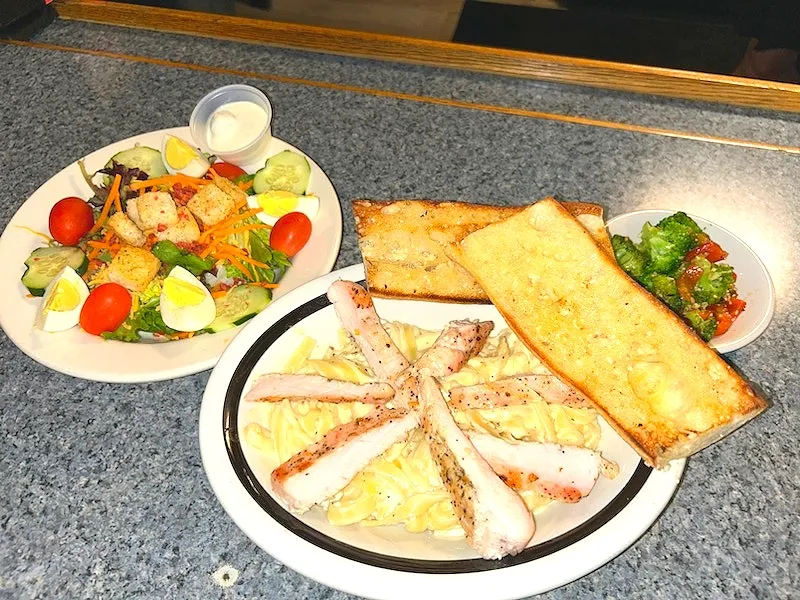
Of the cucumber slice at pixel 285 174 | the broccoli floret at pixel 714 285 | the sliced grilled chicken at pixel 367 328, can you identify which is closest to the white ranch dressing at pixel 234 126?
the cucumber slice at pixel 285 174

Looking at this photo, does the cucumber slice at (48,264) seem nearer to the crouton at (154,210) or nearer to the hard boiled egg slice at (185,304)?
the crouton at (154,210)

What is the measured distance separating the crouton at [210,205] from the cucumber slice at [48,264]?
0.39 meters

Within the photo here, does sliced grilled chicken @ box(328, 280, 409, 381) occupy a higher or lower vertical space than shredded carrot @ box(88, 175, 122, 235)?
higher

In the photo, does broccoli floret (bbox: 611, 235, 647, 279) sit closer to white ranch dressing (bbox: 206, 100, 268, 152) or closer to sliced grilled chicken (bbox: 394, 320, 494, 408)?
sliced grilled chicken (bbox: 394, 320, 494, 408)

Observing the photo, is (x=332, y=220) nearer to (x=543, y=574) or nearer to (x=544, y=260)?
(x=544, y=260)

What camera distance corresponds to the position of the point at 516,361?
174 cm

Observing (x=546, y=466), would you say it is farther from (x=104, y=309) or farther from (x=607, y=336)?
(x=104, y=309)

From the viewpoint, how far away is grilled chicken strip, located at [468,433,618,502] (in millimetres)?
1445

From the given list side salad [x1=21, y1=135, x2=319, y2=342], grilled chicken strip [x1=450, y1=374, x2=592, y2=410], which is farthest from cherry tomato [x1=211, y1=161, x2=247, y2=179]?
grilled chicken strip [x1=450, y1=374, x2=592, y2=410]

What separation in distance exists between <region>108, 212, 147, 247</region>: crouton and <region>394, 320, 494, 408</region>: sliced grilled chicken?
1.12 metres

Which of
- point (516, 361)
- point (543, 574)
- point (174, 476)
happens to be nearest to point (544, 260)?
point (516, 361)

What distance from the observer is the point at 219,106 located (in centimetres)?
259

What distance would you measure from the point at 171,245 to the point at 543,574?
148 centimetres

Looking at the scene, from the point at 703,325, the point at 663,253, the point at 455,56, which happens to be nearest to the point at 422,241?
the point at 663,253
